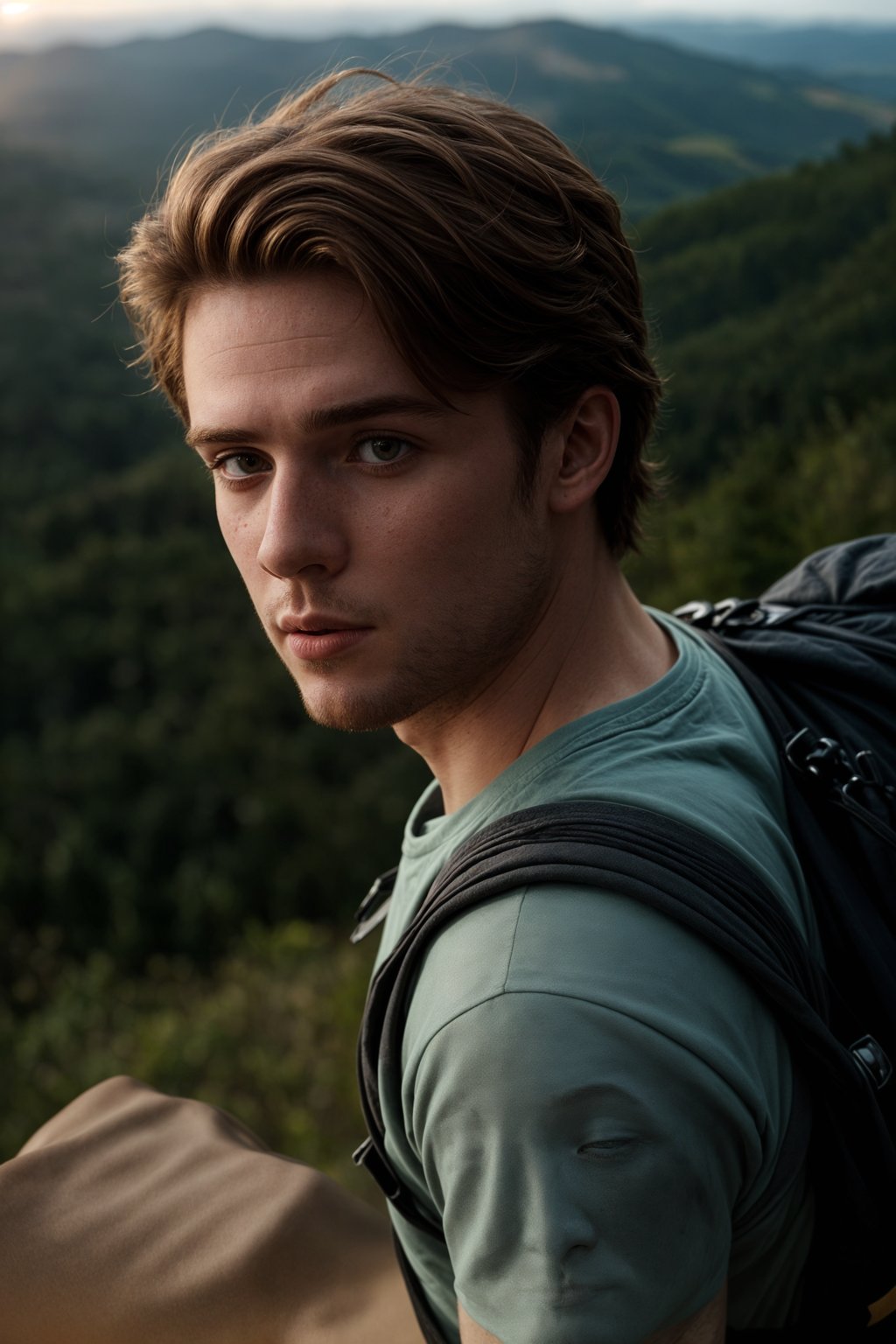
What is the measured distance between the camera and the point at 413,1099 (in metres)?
1.24

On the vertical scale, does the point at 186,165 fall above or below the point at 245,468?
above

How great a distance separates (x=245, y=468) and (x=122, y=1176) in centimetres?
102

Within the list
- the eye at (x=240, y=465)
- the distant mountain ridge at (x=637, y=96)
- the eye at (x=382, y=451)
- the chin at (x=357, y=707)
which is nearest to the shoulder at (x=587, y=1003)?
the chin at (x=357, y=707)

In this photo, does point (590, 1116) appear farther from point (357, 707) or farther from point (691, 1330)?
point (357, 707)

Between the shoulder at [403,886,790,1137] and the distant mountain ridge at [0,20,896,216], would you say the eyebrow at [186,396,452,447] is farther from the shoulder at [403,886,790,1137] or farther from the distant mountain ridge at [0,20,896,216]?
the distant mountain ridge at [0,20,896,216]

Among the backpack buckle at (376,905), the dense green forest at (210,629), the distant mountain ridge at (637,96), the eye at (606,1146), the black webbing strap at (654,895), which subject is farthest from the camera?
the distant mountain ridge at (637,96)

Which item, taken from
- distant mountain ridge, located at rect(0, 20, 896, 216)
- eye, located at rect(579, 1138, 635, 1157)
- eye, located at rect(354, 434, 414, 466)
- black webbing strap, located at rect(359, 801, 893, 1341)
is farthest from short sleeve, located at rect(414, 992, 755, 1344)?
distant mountain ridge, located at rect(0, 20, 896, 216)

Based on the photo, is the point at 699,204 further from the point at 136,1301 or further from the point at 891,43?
the point at 136,1301

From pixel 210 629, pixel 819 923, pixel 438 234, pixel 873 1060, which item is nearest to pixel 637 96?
pixel 438 234

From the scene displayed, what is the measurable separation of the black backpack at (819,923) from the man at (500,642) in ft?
0.09

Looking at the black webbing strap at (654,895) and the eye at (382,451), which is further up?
the eye at (382,451)

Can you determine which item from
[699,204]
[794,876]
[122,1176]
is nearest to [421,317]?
[794,876]

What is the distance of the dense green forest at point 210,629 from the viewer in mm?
6070

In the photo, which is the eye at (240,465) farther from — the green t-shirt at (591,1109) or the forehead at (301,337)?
the green t-shirt at (591,1109)
